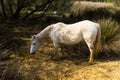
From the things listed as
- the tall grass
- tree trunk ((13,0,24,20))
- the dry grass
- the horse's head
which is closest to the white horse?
the horse's head

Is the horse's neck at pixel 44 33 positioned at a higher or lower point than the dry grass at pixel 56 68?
higher

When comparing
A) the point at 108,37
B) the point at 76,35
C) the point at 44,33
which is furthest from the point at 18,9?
the point at 76,35

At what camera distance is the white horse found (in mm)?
6527

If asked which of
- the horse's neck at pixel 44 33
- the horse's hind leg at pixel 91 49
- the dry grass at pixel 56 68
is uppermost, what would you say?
the horse's neck at pixel 44 33

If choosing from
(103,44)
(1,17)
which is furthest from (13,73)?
(1,17)

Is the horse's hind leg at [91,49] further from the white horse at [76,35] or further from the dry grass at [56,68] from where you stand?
the dry grass at [56,68]

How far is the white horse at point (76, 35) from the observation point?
6527 millimetres

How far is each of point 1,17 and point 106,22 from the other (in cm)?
439

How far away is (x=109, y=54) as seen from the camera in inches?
299

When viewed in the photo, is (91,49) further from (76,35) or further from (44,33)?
(44,33)

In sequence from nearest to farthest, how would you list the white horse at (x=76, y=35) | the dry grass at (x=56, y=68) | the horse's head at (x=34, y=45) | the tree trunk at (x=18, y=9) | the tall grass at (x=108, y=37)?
the dry grass at (x=56, y=68) < the white horse at (x=76, y=35) < the horse's head at (x=34, y=45) < the tall grass at (x=108, y=37) < the tree trunk at (x=18, y=9)

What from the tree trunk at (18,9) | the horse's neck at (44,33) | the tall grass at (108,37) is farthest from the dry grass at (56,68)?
the tree trunk at (18,9)

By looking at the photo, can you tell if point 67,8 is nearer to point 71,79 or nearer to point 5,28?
point 5,28

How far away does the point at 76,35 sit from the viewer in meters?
6.68
